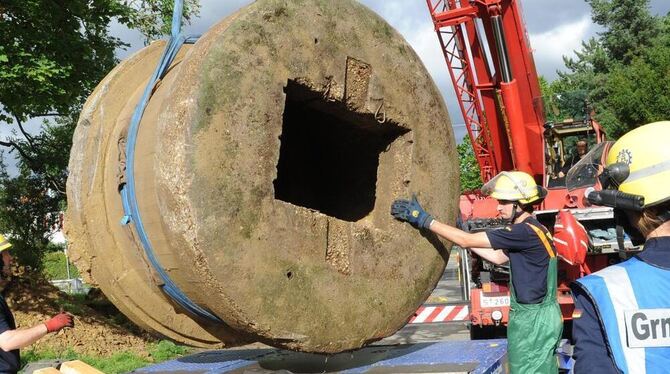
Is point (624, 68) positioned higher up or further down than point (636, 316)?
higher up

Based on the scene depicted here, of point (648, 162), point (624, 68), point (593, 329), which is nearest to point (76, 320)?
point (593, 329)

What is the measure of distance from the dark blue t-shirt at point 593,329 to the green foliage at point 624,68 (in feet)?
81.6

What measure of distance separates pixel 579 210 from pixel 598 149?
1.11m

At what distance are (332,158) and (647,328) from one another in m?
2.18

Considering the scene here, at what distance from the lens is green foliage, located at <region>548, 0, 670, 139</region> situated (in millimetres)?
25203

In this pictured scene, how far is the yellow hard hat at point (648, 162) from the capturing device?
5.63 ft

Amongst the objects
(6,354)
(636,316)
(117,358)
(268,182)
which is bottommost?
(117,358)

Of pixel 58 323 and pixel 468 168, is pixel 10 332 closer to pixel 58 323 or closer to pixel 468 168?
pixel 58 323

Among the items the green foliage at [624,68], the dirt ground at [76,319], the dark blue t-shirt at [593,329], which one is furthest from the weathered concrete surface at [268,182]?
the green foliage at [624,68]

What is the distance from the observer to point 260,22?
253 cm

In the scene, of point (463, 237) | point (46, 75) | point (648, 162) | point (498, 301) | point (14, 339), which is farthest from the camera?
point (46, 75)

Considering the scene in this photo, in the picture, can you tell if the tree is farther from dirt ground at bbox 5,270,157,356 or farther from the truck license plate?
the truck license plate

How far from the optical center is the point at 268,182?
2475 mm

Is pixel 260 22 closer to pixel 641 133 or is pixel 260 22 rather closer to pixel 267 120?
pixel 267 120
